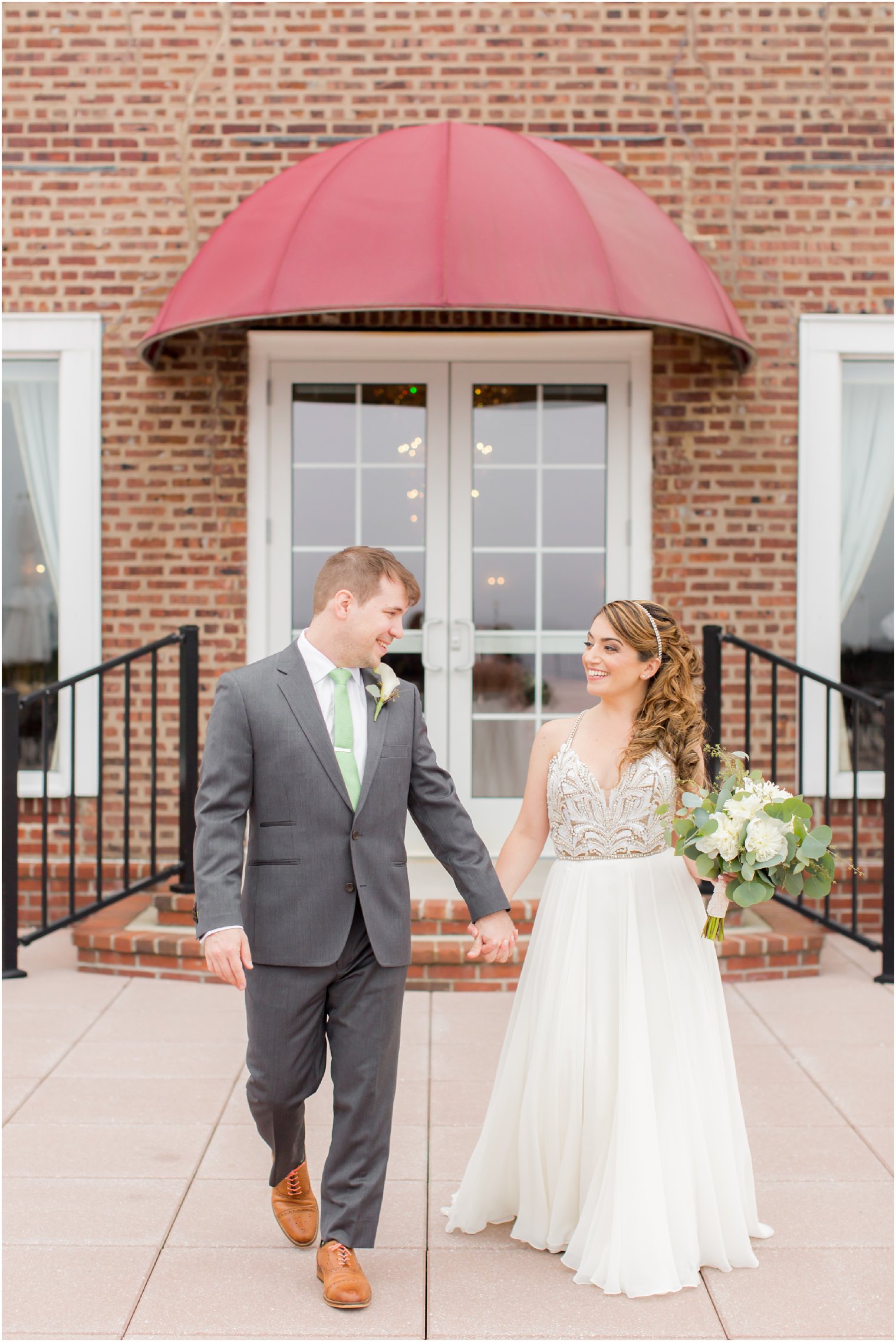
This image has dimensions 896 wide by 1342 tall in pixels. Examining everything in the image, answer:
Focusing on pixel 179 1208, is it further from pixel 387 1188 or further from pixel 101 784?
pixel 101 784

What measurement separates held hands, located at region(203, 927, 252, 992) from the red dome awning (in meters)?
3.14

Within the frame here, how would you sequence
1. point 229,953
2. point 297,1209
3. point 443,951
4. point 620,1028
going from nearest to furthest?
1. point 229,953
2. point 620,1028
3. point 297,1209
4. point 443,951

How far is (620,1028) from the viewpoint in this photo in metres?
2.75

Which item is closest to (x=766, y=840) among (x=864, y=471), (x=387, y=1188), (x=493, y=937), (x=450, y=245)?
(x=493, y=937)

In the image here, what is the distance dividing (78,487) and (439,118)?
2.76m

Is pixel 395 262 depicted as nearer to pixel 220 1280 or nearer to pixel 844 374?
pixel 844 374

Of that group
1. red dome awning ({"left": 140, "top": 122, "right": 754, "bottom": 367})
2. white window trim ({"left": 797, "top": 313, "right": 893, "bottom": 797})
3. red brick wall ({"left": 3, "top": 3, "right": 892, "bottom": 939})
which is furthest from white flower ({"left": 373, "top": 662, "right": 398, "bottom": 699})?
white window trim ({"left": 797, "top": 313, "right": 893, "bottom": 797})

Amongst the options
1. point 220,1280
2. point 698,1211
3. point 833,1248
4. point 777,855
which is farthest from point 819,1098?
point 220,1280

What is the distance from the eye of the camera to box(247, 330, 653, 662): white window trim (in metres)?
6.20

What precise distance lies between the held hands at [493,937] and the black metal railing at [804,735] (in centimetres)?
230

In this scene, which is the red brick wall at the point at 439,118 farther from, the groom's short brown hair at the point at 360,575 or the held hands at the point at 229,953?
the held hands at the point at 229,953

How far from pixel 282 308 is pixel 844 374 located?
127 inches

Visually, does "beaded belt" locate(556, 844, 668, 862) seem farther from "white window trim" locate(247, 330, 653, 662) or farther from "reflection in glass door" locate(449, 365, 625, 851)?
"white window trim" locate(247, 330, 653, 662)

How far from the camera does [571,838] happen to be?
289 centimetres
